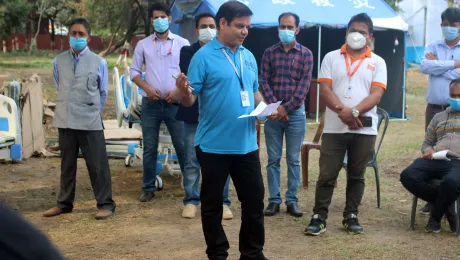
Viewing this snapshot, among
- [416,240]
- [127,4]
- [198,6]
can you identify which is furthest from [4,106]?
[127,4]

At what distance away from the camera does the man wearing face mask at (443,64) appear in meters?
6.95

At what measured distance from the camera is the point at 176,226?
6438 mm

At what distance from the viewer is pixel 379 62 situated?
5961 millimetres

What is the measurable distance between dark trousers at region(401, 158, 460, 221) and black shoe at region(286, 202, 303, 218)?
1.14 metres

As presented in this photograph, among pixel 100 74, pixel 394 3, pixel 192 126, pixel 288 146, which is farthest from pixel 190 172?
pixel 394 3

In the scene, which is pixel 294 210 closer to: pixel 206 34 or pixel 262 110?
pixel 206 34

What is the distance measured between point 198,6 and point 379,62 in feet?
31.7

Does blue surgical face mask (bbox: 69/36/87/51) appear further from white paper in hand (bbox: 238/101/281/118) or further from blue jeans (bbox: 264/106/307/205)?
white paper in hand (bbox: 238/101/281/118)

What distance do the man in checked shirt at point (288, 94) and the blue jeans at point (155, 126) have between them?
40.2 inches

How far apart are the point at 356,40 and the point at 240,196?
1834mm

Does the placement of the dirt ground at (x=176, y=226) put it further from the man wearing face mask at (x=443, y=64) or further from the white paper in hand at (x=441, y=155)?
the man wearing face mask at (x=443, y=64)

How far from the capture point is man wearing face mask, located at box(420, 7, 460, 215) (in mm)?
6949

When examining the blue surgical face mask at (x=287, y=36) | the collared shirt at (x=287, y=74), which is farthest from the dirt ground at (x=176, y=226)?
the blue surgical face mask at (x=287, y=36)

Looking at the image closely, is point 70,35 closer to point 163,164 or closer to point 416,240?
A: point 163,164
